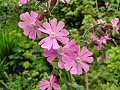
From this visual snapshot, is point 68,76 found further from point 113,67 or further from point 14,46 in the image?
point 14,46

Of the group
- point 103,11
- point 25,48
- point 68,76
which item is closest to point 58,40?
point 68,76

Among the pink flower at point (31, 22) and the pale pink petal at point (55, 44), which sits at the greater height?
the pink flower at point (31, 22)

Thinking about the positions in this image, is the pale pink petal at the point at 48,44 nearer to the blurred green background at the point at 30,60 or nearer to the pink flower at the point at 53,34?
the pink flower at the point at 53,34

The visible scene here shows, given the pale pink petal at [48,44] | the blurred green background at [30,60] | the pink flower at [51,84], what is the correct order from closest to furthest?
the pale pink petal at [48,44]
the pink flower at [51,84]
the blurred green background at [30,60]

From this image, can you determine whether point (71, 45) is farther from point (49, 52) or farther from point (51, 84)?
point (51, 84)

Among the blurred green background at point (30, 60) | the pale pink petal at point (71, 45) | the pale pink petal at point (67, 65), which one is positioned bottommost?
the blurred green background at point (30, 60)

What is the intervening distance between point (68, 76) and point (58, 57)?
0.28 meters

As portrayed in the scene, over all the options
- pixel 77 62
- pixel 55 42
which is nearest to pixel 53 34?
pixel 55 42

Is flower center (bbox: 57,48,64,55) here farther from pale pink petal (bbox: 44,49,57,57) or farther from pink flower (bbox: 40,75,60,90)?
pink flower (bbox: 40,75,60,90)

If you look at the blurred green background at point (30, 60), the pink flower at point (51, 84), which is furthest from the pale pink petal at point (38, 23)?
the blurred green background at point (30, 60)

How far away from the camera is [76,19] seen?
412 centimetres

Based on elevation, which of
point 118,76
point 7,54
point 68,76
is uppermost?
point 68,76

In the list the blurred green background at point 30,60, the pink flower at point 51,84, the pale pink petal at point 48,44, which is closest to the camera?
the pale pink petal at point 48,44

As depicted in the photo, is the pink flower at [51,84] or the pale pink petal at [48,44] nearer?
the pale pink petal at [48,44]
